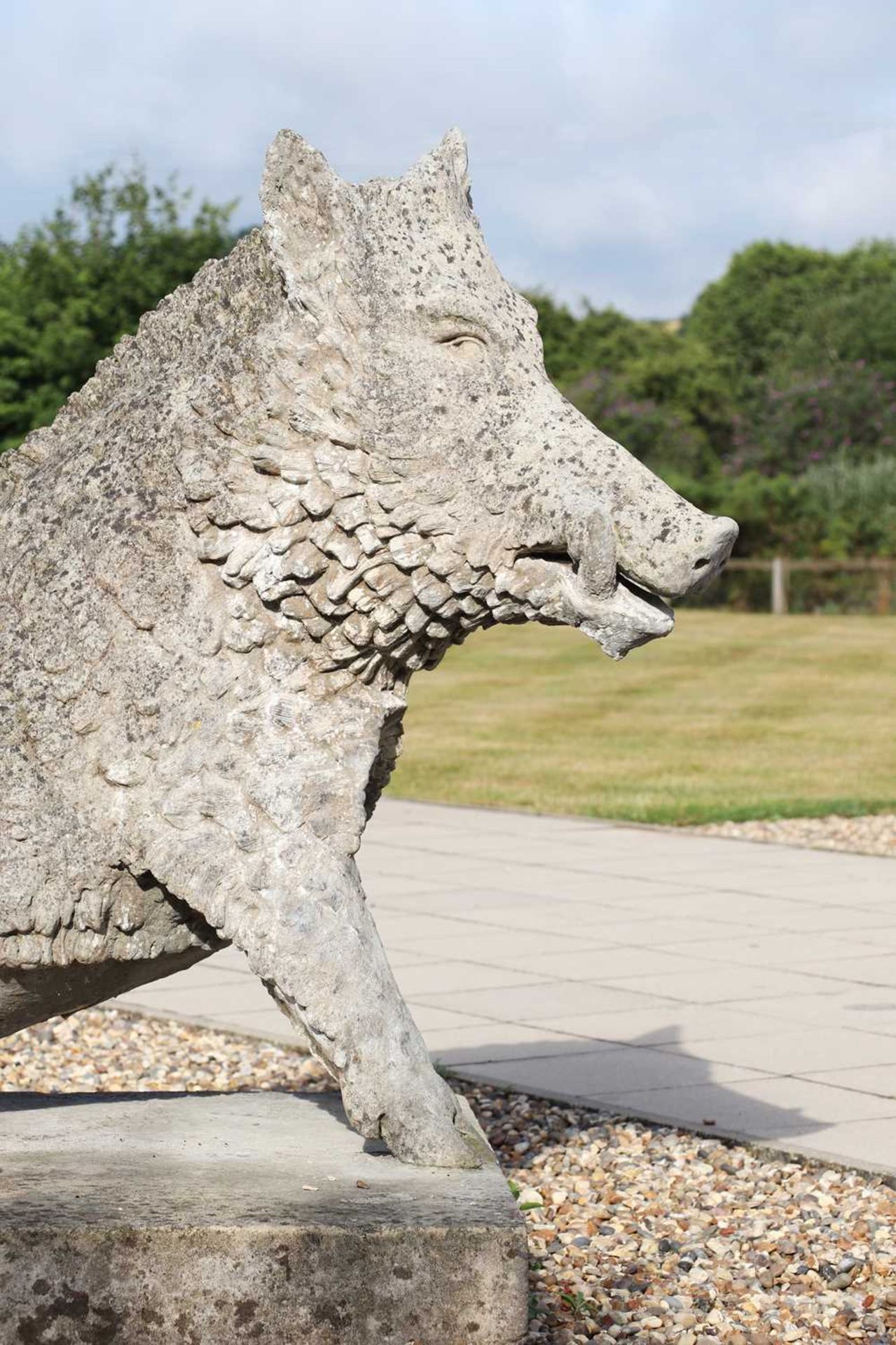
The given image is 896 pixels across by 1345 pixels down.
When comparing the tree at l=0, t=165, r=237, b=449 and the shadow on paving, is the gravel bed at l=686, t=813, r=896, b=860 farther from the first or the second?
the tree at l=0, t=165, r=237, b=449

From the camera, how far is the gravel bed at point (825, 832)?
1038 centimetres

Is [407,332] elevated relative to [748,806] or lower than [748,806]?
elevated

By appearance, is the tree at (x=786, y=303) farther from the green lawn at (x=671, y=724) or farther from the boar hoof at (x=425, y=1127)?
the boar hoof at (x=425, y=1127)

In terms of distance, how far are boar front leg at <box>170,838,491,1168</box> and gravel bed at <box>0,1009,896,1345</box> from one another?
0.97 meters

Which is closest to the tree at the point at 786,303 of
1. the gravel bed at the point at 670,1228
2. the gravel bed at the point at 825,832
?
the gravel bed at the point at 825,832

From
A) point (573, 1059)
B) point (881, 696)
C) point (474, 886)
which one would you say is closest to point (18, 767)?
point (573, 1059)

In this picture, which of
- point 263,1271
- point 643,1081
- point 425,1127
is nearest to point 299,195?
point 425,1127

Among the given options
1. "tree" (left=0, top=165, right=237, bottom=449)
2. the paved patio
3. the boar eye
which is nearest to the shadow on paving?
the paved patio

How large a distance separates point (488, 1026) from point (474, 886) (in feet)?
8.82

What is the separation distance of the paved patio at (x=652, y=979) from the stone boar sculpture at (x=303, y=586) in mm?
2301

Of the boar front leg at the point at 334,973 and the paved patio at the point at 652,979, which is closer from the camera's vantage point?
the boar front leg at the point at 334,973

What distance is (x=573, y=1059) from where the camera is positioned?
579 centimetres

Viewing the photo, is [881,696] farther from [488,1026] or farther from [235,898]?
[235,898]

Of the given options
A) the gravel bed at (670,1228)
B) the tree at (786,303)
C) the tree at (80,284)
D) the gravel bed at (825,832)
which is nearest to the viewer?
the gravel bed at (670,1228)
